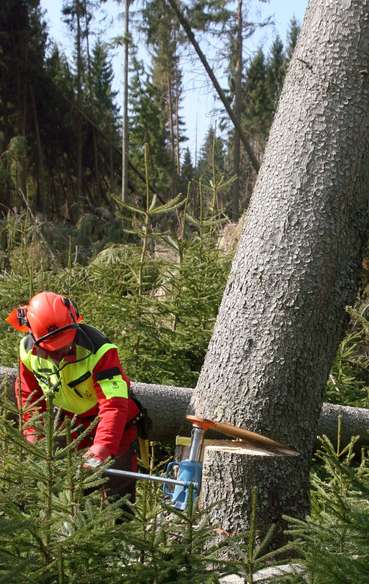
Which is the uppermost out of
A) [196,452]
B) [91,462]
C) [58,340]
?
[58,340]

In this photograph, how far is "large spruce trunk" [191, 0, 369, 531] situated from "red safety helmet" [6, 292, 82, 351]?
37.8 inches

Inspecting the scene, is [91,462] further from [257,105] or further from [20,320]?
[257,105]

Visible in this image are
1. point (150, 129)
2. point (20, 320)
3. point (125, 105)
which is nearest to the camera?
point (20, 320)

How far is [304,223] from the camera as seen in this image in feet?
9.58

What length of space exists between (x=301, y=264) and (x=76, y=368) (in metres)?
1.53

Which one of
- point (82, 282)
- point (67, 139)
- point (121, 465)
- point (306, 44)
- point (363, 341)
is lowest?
point (121, 465)

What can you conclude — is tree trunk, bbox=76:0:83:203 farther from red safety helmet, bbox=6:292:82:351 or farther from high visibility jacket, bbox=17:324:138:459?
red safety helmet, bbox=6:292:82:351

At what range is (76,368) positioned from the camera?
3814 millimetres

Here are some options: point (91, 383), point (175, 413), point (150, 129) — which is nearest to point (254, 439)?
point (91, 383)

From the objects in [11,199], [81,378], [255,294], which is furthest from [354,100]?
[11,199]

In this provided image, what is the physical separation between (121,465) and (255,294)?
1732 mm

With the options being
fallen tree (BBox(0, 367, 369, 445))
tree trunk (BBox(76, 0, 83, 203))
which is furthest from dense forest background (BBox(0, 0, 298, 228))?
fallen tree (BBox(0, 367, 369, 445))

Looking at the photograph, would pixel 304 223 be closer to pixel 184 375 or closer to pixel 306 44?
pixel 306 44

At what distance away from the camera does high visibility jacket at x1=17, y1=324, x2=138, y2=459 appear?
3.61 m
